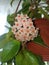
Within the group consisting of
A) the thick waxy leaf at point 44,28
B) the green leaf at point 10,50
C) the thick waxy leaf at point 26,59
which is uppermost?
the thick waxy leaf at point 44,28

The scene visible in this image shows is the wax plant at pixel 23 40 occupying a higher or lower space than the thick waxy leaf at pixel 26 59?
higher

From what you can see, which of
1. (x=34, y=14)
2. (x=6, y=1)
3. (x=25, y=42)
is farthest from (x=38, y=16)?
(x=6, y=1)

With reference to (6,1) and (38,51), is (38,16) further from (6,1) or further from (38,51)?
(6,1)
